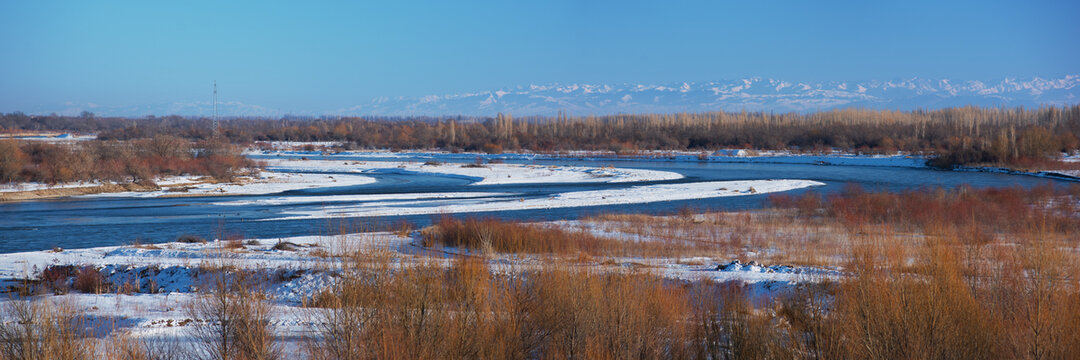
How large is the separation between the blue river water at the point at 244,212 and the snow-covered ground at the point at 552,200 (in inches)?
38.6

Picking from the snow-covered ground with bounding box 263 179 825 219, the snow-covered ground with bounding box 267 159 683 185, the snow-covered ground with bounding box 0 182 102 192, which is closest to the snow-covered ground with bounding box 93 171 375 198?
the snow-covered ground with bounding box 0 182 102 192

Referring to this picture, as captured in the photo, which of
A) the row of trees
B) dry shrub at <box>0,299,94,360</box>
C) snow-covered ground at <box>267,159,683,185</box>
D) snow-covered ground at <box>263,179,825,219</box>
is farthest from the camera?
snow-covered ground at <box>267,159,683,185</box>

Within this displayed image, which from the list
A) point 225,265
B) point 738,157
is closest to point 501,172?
point 738,157

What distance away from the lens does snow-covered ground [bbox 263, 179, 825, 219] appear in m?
25.0

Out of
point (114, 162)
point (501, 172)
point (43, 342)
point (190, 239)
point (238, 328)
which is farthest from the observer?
point (501, 172)

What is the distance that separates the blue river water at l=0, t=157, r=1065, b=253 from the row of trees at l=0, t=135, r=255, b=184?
4.54 metres

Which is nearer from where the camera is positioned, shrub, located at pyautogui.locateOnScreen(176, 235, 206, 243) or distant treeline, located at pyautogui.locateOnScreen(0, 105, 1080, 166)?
shrub, located at pyautogui.locateOnScreen(176, 235, 206, 243)

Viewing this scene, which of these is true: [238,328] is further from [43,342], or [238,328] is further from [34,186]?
[34,186]

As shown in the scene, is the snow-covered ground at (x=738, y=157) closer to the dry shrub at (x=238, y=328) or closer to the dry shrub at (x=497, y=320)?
the dry shrub at (x=497, y=320)

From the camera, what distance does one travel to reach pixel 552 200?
2856cm

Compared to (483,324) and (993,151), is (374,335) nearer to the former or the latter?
(483,324)

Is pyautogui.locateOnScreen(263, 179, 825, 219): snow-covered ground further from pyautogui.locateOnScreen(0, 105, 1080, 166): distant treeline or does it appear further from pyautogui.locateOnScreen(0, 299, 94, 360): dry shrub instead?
pyautogui.locateOnScreen(0, 105, 1080, 166): distant treeline

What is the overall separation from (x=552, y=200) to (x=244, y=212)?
10.8m

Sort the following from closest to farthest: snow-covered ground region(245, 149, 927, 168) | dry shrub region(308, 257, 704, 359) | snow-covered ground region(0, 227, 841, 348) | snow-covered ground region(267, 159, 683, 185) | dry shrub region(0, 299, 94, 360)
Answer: dry shrub region(0, 299, 94, 360) < dry shrub region(308, 257, 704, 359) < snow-covered ground region(0, 227, 841, 348) < snow-covered ground region(267, 159, 683, 185) < snow-covered ground region(245, 149, 927, 168)
